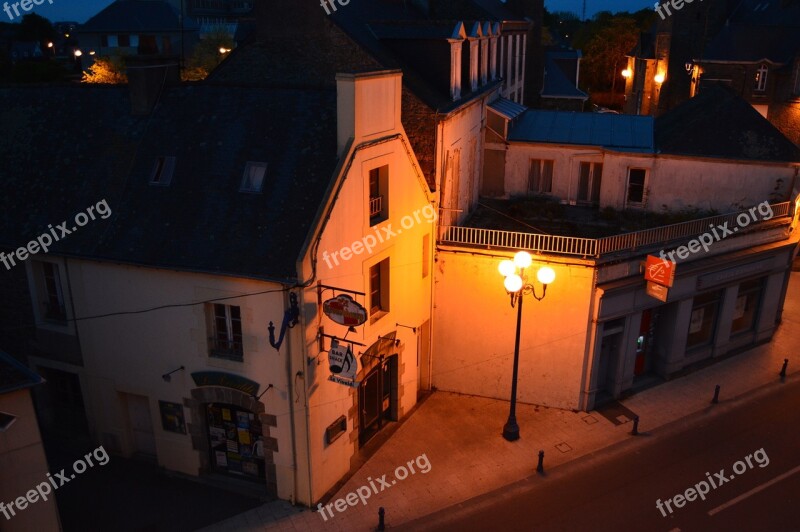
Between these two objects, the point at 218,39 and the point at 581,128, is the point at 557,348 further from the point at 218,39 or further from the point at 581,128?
the point at 218,39

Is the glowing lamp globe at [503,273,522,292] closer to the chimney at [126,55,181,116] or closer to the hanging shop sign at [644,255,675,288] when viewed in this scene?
the hanging shop sign at [644,255,675,288]

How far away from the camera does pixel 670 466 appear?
1862cm

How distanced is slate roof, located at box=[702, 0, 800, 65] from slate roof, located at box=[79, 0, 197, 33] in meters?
47.6

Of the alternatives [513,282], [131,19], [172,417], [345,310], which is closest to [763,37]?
[513,282]

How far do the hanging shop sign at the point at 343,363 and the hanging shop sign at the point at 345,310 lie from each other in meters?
0.70

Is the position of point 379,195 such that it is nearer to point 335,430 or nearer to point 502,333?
point 335,430

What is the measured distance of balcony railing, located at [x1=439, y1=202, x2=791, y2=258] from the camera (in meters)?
19.8

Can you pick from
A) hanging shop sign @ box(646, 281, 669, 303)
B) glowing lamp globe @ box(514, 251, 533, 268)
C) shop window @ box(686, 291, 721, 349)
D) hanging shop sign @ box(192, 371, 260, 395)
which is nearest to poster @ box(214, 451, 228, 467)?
hanging shop sign @ box(192, 371, 260, 395)

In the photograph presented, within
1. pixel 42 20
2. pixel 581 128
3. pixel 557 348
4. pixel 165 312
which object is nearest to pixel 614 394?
pixel 557 348

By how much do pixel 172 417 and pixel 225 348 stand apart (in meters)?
2.75

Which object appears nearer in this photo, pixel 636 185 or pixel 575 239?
pixel 575 239

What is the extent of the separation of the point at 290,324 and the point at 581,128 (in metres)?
18.1

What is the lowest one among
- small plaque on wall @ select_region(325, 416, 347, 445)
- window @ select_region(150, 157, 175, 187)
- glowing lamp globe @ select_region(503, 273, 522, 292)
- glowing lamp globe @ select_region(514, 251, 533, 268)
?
small plaque on wall @ select_region(325, 416, 347, 445)

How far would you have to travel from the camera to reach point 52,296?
707 inches
